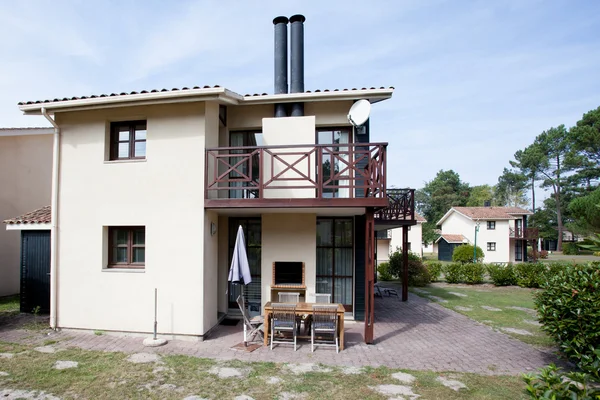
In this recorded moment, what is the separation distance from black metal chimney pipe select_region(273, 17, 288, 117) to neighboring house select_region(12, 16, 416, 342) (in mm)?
1169

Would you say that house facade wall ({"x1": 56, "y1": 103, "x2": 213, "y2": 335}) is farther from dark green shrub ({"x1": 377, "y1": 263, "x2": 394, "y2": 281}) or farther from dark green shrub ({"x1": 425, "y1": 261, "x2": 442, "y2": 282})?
dark green shrub ({"x1": 425, "y1": 261, "x2": 442, "y2": 282})

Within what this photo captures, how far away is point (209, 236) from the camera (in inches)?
303

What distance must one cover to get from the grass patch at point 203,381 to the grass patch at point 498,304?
336cm

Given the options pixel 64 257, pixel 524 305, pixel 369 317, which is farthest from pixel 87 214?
pixel 524 305

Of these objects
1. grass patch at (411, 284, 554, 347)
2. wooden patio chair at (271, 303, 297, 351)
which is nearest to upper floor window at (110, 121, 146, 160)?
wooden patio chair at (271, 303, 297, 351)

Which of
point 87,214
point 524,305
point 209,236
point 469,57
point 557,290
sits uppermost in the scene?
point 469,57

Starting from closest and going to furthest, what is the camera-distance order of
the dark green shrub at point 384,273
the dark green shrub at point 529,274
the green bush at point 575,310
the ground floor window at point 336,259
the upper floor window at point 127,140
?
the green bush at point 575,310 → the upper floor window at point 127,140 → the ground floor window at point 336,259 → the dark green shrub at point 529,274 → the dark green shrub at point 384,273

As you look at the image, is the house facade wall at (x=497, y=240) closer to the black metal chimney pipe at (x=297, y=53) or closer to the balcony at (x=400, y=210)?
the balcony at (x=400, y=210)

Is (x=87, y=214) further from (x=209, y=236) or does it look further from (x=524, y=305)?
(x=524, y=305)

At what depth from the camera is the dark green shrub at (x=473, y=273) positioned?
17.9 metres

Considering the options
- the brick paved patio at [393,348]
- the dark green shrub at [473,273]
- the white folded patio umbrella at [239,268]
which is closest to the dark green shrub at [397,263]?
the dark green shrub at [473,273]

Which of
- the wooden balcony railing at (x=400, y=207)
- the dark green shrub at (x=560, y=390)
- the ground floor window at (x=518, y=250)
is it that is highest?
the wooden balcony railing at (x=400, y=207)

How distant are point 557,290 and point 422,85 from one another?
732cm

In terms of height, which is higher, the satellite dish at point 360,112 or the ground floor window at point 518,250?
the satellite dish at point 360,112
